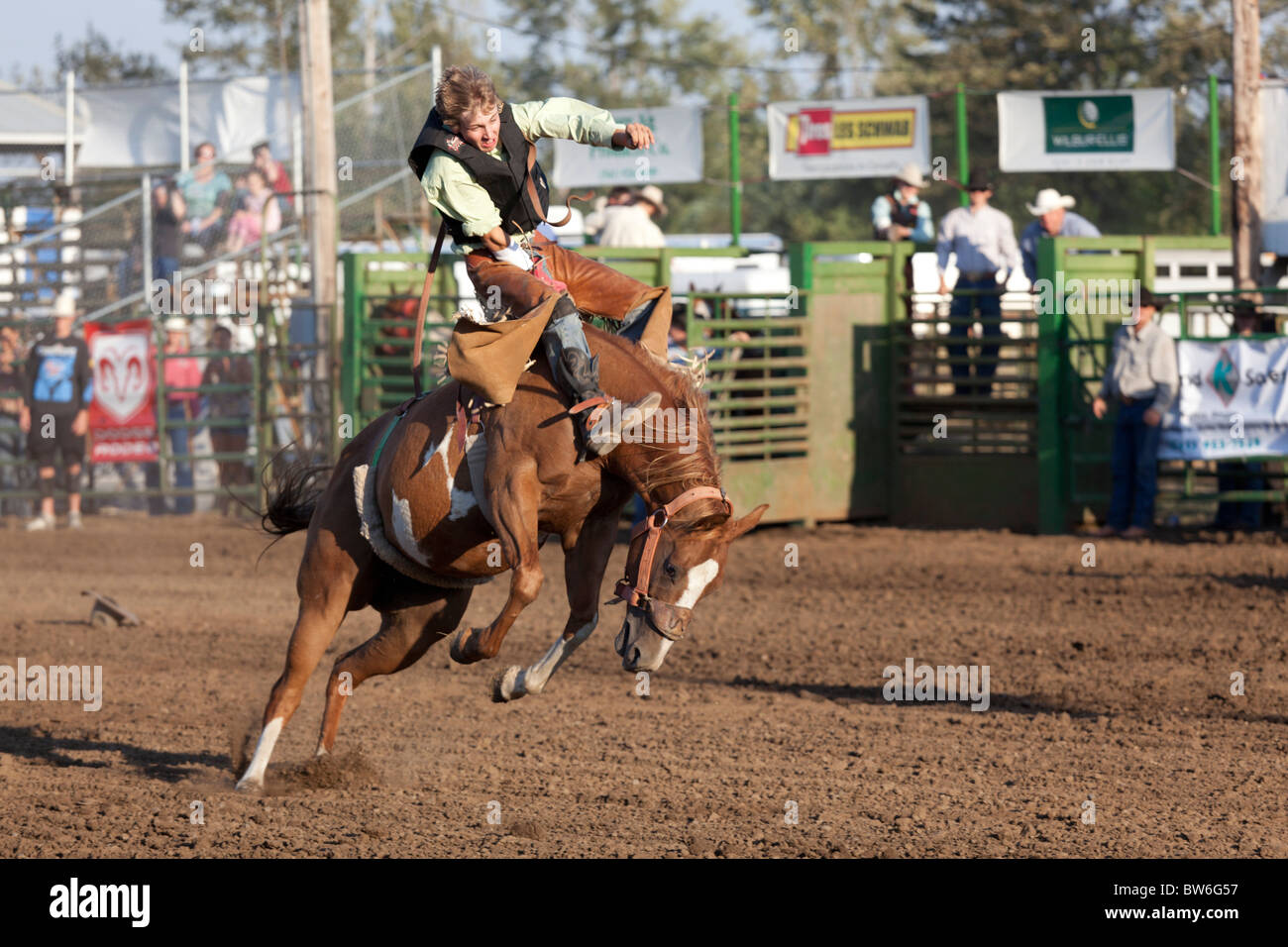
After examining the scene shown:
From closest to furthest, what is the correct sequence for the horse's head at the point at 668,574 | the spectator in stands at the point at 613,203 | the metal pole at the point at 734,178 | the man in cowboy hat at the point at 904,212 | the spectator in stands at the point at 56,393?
the horse's head at the point at 668,574 < the man in cowboy hat at the point at 904,212 < the spectator in stands at the point at 613,203 < the metal pole at the point at 734,178 < the spectator in stands at the point at 56,393

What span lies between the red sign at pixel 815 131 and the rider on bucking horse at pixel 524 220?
11.1 meters

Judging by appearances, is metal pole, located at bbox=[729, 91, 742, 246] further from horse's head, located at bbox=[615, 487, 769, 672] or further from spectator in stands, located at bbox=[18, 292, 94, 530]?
horse's head, located at bbox=[615, 487, 769, 672]

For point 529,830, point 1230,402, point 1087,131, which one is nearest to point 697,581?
point 529,830

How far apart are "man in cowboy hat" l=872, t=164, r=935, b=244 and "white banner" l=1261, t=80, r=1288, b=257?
323 cm

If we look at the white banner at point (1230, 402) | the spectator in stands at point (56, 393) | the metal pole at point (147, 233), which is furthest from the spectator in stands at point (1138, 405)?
the metal pole at point (147, 233)

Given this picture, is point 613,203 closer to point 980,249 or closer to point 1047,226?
point 980,249

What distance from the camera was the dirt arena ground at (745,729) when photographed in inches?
227

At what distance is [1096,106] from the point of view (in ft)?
51.2

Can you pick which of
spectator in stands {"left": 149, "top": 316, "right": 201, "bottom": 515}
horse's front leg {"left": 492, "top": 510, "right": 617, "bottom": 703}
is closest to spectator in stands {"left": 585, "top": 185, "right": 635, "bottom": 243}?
spectator in stands {"left": 149, "top": 316, "right": 201, "bottom": 515}

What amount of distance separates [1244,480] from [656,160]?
7102 millimetres

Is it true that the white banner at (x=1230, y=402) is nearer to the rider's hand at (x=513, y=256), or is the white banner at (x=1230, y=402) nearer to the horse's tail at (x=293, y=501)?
the horse's tail at (x=293, y=501)

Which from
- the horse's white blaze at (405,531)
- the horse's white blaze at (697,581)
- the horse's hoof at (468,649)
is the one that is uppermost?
the horse's white blaze at (405,531)

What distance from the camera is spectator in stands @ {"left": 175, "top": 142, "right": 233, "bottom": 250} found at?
66.2 feet

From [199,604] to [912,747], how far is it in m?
6.69
